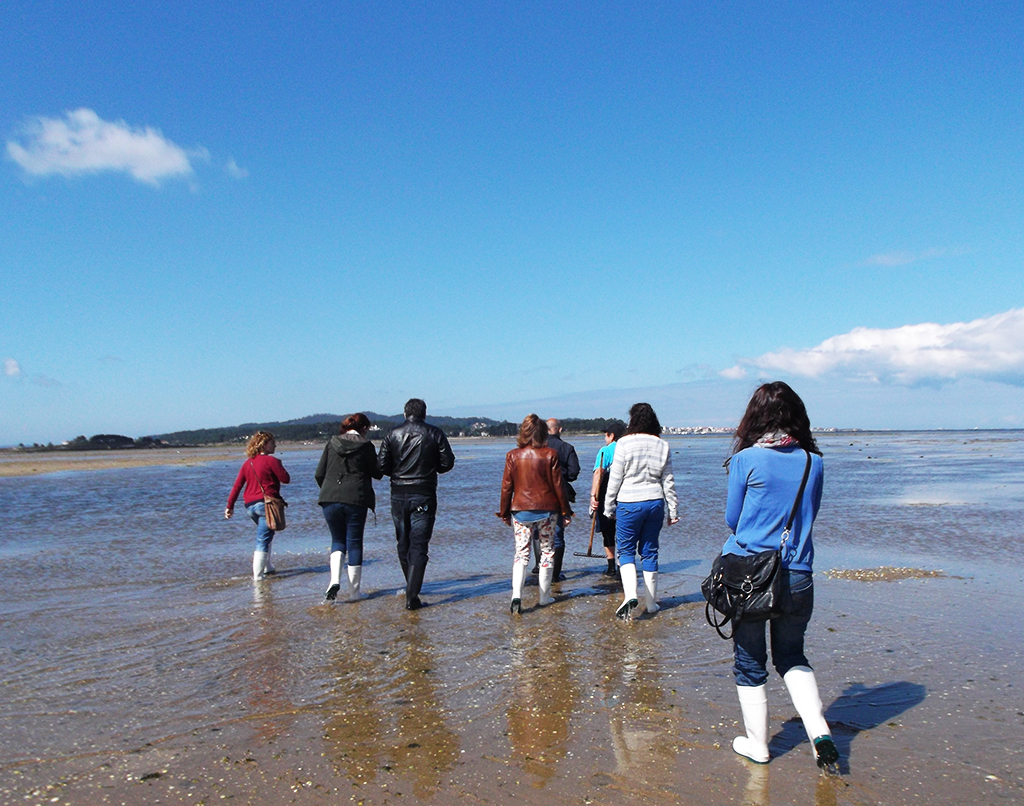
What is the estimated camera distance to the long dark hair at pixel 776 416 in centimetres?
392

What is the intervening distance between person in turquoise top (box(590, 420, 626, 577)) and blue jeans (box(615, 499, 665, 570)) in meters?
1.39

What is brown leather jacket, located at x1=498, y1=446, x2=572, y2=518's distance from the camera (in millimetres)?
7605

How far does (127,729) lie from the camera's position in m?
4.55

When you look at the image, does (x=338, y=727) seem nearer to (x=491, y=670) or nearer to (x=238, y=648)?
(x=491, y=670)

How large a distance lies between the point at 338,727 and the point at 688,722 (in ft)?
7.03

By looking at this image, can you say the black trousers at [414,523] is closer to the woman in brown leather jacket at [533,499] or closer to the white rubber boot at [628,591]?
the woman in brown leather jacket at [533,499]

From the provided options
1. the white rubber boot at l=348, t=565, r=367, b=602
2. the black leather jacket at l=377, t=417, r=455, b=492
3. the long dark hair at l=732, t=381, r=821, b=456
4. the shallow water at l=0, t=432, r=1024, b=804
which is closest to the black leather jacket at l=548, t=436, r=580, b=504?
the shallow water at l=0, t=432, r=1024, b=804

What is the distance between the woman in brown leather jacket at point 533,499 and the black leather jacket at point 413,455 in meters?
0.72

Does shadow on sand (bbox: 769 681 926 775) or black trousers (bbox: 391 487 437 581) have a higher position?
black trousers (bbox: 391 487 437 581)

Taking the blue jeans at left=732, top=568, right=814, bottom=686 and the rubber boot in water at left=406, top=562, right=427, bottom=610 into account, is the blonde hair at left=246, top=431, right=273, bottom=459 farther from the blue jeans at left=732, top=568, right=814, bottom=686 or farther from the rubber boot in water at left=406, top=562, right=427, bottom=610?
the blue jeans at left=732, top=568, right=814, bottom=686

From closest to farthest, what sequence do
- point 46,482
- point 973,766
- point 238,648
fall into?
point 973,766 → point 238,648 → point 46,482

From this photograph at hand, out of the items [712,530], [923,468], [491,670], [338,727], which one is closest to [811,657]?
[491,670]

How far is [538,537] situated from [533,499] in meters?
0.49

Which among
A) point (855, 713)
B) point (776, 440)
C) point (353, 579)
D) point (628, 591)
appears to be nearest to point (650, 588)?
point (628, 591)
